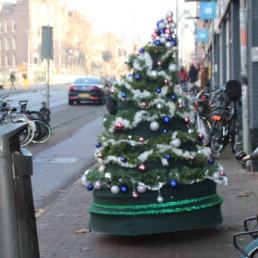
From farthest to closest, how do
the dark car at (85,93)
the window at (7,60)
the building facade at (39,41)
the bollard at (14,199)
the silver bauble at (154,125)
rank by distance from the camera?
the window at (7,60), the building facade at (39,41), the dark car at (85,93), the silver bauble at (154,125), the bollard at (14,199)

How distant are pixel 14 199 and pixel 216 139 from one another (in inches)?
324

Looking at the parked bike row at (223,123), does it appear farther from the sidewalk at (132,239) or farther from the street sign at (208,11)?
the street sign at (208,11)

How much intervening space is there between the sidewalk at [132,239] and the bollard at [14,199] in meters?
1.63

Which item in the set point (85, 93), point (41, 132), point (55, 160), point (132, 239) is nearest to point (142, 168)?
point (132, 239)

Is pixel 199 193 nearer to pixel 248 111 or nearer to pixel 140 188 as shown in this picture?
pixel 140 188

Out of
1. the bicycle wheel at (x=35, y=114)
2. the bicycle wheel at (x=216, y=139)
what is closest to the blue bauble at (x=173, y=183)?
the bicycle wheel at (x=216, y=139)

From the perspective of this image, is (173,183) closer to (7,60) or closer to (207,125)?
(207,125)

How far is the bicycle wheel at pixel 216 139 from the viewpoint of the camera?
11977 millimetres

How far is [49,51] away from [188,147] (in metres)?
14.6

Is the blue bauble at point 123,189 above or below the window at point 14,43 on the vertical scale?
below

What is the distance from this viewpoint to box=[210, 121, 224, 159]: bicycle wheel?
1198 cm

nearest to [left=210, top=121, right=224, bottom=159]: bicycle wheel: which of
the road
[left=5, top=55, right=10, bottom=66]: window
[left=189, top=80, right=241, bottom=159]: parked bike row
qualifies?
[left=189, top=80, right=241, bottom=159]: parked bike row

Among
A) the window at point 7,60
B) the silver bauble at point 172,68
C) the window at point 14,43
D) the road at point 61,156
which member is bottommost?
the road at point 61,156

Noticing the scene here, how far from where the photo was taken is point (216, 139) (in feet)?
39.5
